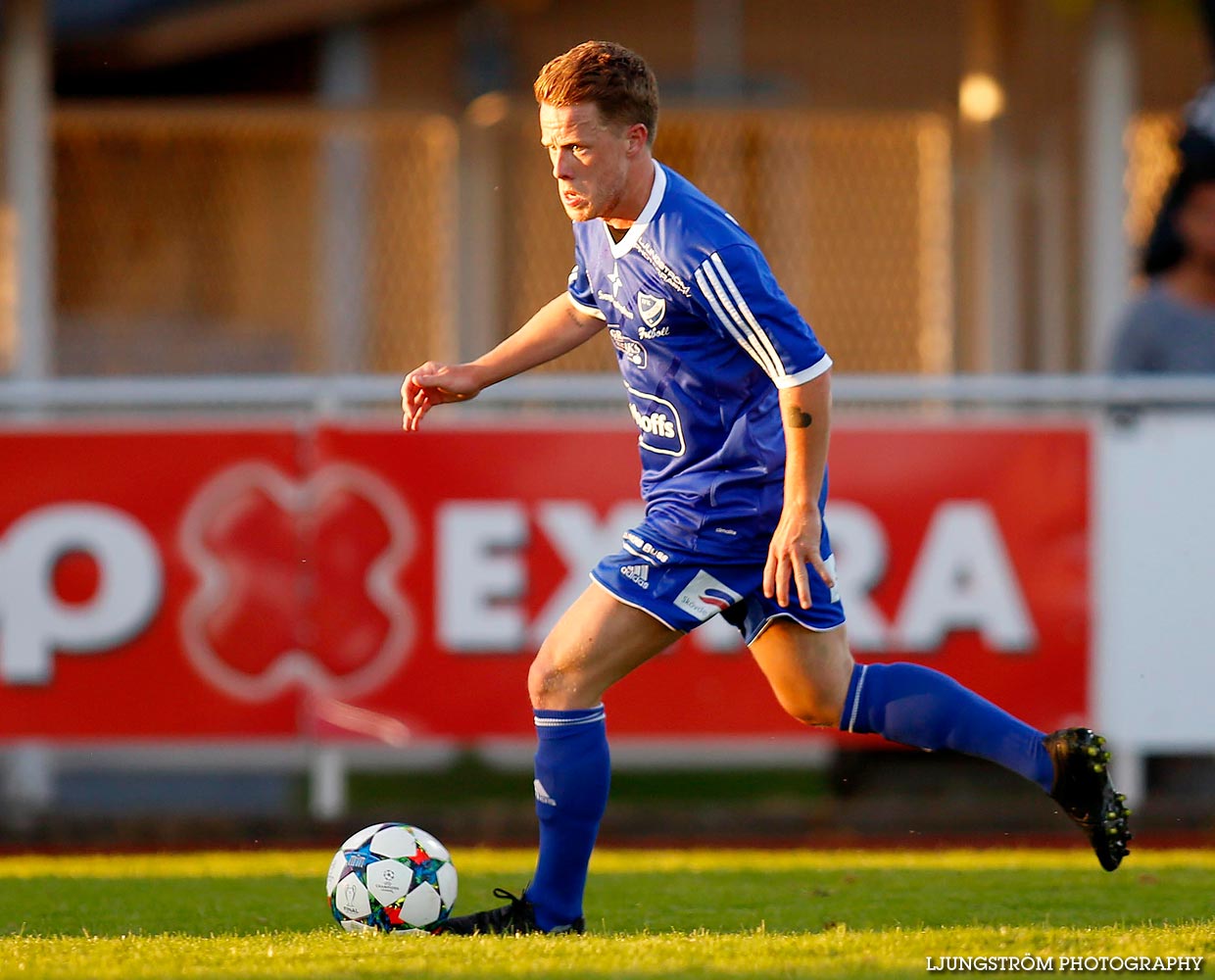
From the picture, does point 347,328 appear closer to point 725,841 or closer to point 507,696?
point 507,696

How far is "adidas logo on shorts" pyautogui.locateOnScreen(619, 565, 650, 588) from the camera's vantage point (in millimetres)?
4543

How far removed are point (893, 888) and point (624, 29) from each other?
654cm

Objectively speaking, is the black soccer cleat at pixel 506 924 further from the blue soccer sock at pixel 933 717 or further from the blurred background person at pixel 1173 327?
the blurred background person at pixel 1173 327

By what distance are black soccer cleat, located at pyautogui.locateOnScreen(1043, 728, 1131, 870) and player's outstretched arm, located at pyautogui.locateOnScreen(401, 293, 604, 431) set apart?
4.90 feet

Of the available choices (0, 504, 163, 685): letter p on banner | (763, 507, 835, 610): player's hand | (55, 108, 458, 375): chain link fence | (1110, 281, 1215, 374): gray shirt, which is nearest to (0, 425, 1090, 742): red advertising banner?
(0, 504, 163, 685): letter p on banner

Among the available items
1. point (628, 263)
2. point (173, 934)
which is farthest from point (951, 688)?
point (173, 934)

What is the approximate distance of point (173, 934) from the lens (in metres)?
4.86

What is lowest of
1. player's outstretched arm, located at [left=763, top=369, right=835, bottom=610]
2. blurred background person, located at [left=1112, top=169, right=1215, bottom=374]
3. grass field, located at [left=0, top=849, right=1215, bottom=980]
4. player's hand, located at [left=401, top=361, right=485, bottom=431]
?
grass field, located at [left=0, top=849, right=1215, bottom=980]

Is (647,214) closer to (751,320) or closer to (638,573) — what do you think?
(751,320)

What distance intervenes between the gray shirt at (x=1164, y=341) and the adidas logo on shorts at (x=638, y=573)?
4.10 m

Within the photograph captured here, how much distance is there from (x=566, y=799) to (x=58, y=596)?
3.66 metres

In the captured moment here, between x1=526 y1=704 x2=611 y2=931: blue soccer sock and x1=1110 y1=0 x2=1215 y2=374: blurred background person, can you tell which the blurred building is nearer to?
x1=1110 y1=0 x2=1215 y2=374: blurred background person

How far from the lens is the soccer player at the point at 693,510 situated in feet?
14.1

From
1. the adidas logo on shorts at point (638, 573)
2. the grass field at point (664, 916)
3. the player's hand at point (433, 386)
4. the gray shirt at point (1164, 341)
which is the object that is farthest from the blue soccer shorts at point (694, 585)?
the gray shirt at point (1164, 341)
